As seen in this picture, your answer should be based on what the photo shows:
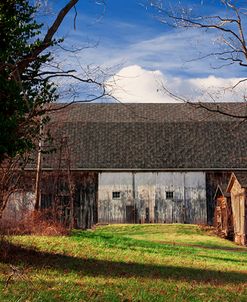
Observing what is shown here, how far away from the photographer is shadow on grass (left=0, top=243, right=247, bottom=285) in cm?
1331

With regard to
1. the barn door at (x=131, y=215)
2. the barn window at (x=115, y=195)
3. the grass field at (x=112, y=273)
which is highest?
the barn window at (x=115, y=195)

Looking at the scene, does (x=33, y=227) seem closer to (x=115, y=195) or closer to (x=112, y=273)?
(x=112, y=273)

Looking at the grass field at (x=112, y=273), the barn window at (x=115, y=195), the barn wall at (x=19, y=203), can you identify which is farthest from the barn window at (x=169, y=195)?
the grass field at (x=112, y=273)

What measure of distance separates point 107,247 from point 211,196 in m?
17.1

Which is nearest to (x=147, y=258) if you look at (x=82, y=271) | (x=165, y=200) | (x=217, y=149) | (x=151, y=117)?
(x=82, y=271)

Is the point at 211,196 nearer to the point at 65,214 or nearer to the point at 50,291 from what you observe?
the point at 65,214

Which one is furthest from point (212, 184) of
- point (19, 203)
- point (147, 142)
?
point (19, 203)

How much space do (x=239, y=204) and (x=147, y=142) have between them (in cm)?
957

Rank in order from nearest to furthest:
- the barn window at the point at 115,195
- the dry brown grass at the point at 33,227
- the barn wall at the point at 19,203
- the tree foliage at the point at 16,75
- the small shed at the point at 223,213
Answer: the tree foliage at the point at 16,75
the dry brown grass at the point at 33,227
the barn wall at the point at 19,203
the small shed at the point at 223,213
the barn window at the point at 115,195

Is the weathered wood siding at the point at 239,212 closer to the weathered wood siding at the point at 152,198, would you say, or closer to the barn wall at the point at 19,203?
the weathered wood siding at the point at 152,198

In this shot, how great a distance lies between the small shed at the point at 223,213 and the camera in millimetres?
31609

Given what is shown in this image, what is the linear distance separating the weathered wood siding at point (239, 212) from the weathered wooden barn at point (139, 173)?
12.5 ft

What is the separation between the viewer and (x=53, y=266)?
45.1 ft

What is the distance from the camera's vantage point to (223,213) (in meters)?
32.4
